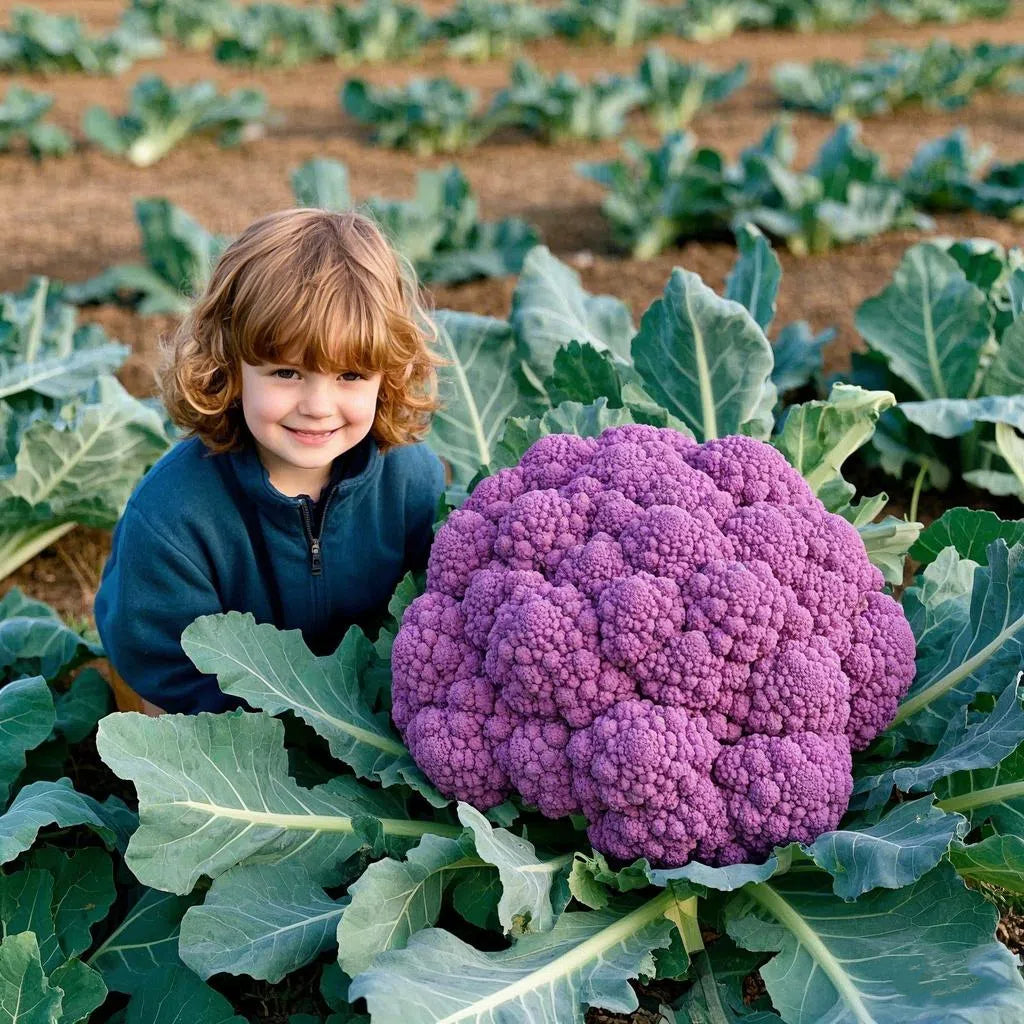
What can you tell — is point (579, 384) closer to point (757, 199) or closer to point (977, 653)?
point (977, 653)

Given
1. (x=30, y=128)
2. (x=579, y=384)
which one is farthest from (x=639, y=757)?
(x=30, y=128)

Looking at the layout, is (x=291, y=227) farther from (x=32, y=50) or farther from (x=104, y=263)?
(x=32, y=50)

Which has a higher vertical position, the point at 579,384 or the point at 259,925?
the point at 579,384

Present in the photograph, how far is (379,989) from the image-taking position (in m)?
2.18

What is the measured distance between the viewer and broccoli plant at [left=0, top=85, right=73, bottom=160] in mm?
10328

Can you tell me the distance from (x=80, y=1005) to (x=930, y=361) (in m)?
3.47

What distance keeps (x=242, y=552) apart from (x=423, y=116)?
7854 mm

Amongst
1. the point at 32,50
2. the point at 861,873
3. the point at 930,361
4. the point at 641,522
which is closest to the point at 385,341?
the point at 641,522

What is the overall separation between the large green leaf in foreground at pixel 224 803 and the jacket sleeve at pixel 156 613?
0.51m

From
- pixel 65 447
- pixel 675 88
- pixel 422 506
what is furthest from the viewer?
pixel 675 88

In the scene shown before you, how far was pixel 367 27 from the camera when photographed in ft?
48.4

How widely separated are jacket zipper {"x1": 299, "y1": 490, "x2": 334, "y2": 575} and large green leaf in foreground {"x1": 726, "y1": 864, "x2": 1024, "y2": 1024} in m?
1.39

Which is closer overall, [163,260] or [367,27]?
[163,260]

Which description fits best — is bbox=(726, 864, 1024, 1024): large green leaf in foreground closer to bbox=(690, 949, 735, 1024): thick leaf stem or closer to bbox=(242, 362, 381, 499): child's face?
bbox=(690, 949, 735, 1024): thick leaf stem
